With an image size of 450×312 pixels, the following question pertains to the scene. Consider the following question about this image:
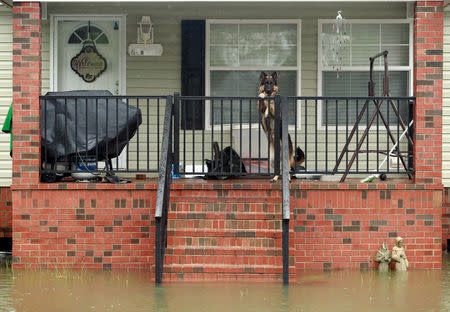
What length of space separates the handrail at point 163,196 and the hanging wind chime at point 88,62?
9.66 feet

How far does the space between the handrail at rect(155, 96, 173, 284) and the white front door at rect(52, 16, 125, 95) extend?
287cm

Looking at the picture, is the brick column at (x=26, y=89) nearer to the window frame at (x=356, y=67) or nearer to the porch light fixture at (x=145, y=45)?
the porch light fixture at (x=145, y=45)

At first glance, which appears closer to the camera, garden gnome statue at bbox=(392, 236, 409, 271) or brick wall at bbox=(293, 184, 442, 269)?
garden gnome statue at bbox=(392, 236, 409, 271)

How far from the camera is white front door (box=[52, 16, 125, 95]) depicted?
1212 centimetres

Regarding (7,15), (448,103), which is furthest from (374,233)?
(7,15)

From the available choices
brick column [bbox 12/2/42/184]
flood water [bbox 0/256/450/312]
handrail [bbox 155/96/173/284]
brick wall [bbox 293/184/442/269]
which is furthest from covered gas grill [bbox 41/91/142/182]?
brick wall [bbox 293/184/442/269]

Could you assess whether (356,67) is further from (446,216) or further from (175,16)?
(175,16)

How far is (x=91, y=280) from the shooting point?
880 cm

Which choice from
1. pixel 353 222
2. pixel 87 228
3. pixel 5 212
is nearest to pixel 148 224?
pixel 87 228

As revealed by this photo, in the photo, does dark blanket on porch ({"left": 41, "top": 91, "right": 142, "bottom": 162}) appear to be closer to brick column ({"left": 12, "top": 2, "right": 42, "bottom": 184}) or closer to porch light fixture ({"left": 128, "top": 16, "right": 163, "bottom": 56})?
brick column ({"left": 12, "top": 2, "right": 42, "bottom": 184})

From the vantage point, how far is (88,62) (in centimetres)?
1214

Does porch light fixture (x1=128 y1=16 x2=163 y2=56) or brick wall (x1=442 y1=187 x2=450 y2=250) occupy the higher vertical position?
porch light fixture (x1=128 y1=16 x2=163 y2=56)

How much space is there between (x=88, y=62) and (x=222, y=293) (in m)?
5.26

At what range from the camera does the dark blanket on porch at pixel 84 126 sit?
9.82m
